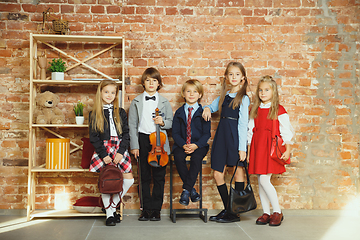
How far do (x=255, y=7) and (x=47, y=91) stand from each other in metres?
2.52

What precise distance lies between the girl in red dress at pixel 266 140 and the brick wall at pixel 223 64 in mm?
414

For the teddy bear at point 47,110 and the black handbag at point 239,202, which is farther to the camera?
the teddy bear at point 47,110

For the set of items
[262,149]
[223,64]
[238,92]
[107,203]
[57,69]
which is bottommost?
[107,203]

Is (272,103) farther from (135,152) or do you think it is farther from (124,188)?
(124,188)

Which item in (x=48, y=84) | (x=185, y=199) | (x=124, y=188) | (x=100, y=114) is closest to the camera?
(x=185, y=199)

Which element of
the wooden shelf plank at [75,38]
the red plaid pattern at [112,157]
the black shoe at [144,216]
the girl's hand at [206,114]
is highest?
the wooden shelf plank at [75,38]

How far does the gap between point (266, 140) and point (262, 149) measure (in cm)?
10

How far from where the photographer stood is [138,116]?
302 cm

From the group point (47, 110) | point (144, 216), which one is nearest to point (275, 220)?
point (144, 216)

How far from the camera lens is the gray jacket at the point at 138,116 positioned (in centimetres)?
298

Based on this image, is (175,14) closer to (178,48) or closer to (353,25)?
(178,48)

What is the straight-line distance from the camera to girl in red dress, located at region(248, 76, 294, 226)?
287 cm

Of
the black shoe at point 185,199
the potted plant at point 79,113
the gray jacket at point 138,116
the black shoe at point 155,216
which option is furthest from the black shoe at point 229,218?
the potted plant at point 79,113

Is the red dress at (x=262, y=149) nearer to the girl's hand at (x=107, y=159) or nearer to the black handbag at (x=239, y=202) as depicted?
the black handbag at (x=239, y=202)
